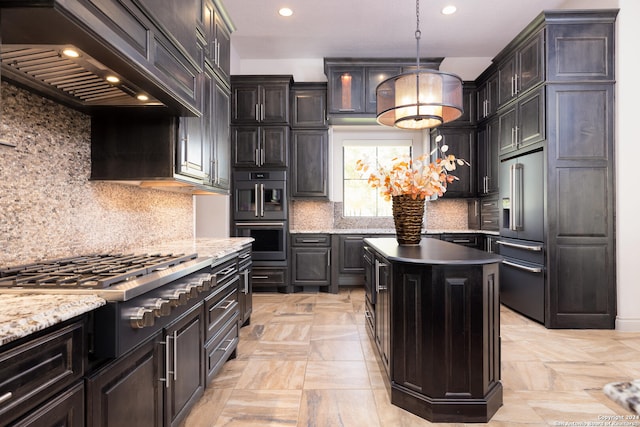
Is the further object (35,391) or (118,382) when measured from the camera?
(118,382)

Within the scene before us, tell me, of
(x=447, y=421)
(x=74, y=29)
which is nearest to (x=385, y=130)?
(x=447, y=421)

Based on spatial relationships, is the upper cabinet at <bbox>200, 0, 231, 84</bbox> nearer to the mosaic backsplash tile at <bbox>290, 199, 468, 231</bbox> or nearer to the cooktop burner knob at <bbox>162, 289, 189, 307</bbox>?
the cooktop burner knob at <bbox>162, 289, 189, 307</bbox>

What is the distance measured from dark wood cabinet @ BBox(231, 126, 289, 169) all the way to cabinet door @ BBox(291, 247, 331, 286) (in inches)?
50.3

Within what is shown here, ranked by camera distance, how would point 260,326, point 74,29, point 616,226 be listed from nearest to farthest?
point 74,29
point 616,226
point 260,326

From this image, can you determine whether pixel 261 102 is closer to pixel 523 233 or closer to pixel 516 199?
pixel 516 199

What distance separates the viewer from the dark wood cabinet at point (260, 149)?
508 cm

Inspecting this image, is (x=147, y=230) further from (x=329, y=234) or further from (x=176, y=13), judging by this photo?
(x=329, y=234)

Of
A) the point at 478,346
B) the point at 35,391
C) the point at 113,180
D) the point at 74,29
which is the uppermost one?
the point at 74,29

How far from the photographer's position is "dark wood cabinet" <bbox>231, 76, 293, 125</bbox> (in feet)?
16.7

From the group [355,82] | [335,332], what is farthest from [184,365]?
[355,82]

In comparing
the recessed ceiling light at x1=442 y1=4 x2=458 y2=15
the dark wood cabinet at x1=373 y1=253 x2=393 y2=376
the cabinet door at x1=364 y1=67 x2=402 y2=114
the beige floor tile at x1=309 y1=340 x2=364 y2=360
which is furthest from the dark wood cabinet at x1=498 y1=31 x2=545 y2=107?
the beige floor tile at x1=309 y1=340 x2=364 y2=360

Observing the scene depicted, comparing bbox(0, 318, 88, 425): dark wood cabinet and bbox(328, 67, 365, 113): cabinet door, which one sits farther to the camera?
bbox(328, 67, 365, 113): cabinet door

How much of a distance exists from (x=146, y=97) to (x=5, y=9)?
2.58ft

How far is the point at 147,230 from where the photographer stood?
272 centimetres
